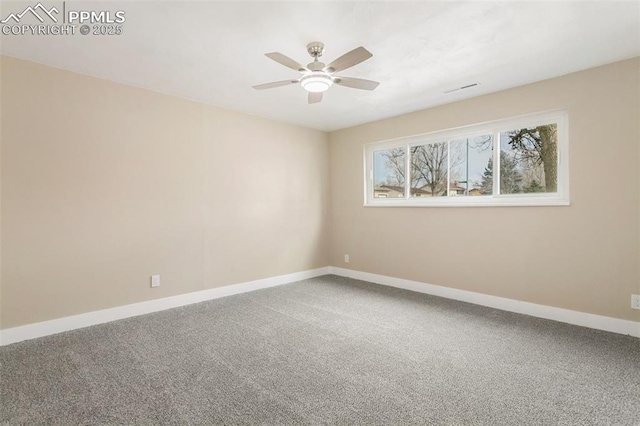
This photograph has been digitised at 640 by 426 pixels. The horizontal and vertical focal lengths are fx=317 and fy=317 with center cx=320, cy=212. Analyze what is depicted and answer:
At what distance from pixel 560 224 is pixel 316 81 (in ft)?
8.90

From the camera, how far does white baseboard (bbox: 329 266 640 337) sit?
280 centimetres

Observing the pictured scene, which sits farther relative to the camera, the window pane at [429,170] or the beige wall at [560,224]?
the window pane at [429,170]

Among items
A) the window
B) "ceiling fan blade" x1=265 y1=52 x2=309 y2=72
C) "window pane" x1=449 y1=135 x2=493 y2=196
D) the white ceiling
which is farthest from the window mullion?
"ceiling fan blade" x1=265 y1=52 x2=309 y2=72

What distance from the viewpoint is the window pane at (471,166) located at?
3744 mm

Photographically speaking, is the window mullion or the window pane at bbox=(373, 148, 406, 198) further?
the window pane at bbox=(373, 148, 406, 198)

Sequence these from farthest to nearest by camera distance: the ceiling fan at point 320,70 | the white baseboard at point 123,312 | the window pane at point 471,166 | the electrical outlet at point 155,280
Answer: the window pane at point 471,166 < the electrical outlet at point 155,280 < the white baseboard at point 123,312 < the ceiling fan at point 320,70

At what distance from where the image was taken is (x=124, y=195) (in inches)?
128

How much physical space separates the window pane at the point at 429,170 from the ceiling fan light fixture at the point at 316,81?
7.46 ft

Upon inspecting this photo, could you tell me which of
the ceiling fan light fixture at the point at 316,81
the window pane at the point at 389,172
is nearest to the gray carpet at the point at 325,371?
the window pane at the point at 389,172

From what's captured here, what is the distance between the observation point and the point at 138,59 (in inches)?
107

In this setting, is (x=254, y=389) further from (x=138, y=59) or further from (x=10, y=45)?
(x=10, y=45)

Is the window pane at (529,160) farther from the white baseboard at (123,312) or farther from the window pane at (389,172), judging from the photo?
the white baseboard at (123,312)

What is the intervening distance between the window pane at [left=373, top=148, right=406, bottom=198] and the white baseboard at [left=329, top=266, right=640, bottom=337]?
1.26m

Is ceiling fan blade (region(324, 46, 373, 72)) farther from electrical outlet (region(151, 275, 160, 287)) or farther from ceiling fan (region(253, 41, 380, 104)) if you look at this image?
electrical outlet (region(151, 275, 160, 287))
